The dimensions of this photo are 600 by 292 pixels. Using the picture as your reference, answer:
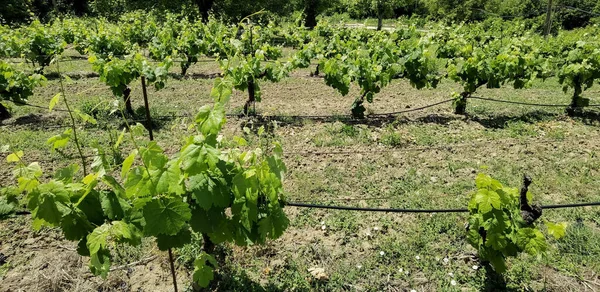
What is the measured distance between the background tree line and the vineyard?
41.2 ft

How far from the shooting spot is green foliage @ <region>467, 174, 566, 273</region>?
2936mm

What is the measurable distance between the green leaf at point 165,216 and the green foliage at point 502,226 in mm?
2184

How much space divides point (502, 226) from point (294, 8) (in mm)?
25317

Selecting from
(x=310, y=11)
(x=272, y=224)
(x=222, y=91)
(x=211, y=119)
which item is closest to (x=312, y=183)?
(x=272, y=224)

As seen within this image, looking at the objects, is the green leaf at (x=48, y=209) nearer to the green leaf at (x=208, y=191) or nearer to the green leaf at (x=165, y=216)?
the green leaf at (x=165, y=216)

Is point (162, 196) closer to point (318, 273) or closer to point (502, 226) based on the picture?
point (318, 273)

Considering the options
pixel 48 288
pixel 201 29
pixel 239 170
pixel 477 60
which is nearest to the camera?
pixel 239 170

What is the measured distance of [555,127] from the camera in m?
6.79

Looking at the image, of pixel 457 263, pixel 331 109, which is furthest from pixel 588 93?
pixel 457 263

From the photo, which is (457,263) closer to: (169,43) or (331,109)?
(331,109)

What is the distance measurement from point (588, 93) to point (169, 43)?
1093cm

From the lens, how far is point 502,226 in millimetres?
2967

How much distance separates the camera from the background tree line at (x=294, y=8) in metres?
23.1

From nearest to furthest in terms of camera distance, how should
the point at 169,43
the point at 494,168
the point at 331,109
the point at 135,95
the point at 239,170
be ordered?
1. the point at 239,170
2. the point at 494,168
3. the point at 331,109
4. the point at 135,95
5. the point at 169,43
